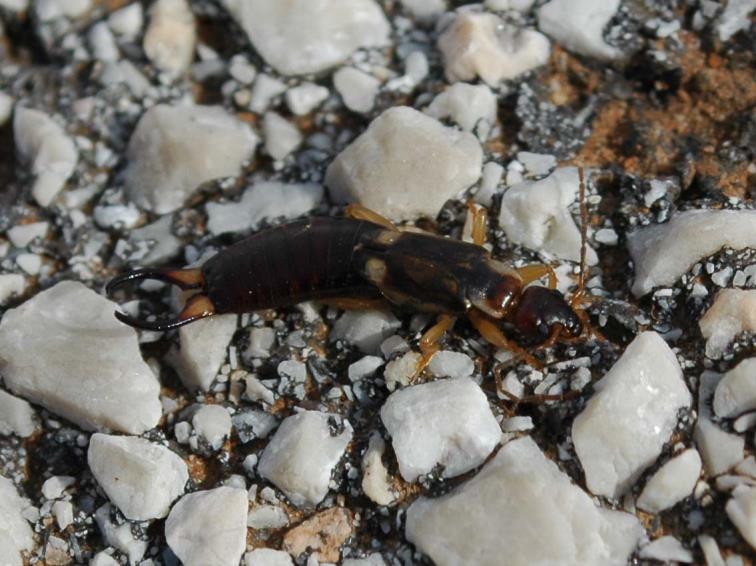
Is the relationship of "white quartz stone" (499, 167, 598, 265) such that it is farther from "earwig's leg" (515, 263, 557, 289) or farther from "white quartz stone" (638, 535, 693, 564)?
"white quartz stone" (638, 535, 693, 564)

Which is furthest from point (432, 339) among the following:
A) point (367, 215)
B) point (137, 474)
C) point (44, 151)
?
point (44, 151)

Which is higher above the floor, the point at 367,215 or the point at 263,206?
the point at 367,215

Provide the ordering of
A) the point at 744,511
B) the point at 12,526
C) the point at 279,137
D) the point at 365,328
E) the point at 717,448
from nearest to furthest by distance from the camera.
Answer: the point at 744,511
the point at 717,448
the point at 12,526
the point at 365,328
the point at 279,137

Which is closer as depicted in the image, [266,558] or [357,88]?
[266,558]

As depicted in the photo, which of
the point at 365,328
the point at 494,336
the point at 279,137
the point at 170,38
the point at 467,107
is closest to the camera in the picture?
the point at 494,336

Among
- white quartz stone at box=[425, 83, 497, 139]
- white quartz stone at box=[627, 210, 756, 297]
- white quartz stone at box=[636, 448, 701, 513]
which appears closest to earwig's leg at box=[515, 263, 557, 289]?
white quartz stone at box=[627, 210, 756, 297]

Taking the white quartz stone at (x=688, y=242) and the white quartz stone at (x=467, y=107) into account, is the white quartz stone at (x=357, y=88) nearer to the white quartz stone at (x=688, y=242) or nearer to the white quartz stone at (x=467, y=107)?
the white quartz stone at (x=467, y=107)

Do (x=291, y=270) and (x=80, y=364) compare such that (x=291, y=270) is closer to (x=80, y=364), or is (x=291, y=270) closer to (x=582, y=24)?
(x=80, y=364)

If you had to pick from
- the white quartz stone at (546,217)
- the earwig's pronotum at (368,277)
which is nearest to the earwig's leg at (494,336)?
the earwig's pronotum at (368,277)
